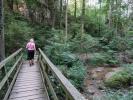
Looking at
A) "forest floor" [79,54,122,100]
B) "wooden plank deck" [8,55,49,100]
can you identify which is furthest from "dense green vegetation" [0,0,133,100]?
"wooden plank deck" [8,55,49,100]

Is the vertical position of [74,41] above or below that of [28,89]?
above

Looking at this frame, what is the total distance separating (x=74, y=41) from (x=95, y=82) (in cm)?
868

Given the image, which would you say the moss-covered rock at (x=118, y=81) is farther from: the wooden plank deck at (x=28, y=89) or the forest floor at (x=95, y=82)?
the wooden plank deck at (x=28, y=89)

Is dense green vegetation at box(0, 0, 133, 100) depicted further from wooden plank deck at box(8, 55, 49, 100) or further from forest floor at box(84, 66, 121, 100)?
wooden plank deck at box(8, 55, 49, 100)

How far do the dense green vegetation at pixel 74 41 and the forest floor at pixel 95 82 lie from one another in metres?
0.50

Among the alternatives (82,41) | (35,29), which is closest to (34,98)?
(82,41)

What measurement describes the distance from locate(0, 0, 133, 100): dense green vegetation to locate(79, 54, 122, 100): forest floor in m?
0.50

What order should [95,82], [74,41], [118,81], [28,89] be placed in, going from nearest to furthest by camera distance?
[28,89] < [118,81] < [95,82] < [74,41]

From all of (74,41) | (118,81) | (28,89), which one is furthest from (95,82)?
(28,89)

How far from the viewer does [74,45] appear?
23.1 m

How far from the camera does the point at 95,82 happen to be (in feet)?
50.4

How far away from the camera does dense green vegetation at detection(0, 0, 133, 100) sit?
14.8 meters

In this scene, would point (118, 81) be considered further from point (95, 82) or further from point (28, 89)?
point (28, 89)

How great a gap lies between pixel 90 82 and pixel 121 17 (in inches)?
734
